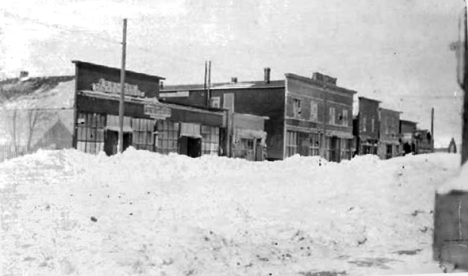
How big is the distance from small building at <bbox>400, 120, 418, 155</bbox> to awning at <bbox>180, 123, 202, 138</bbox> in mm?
1880

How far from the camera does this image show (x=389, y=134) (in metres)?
5.63

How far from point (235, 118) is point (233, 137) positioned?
0.20m

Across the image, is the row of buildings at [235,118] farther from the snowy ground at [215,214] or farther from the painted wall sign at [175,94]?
the snowy ground at [215,214]

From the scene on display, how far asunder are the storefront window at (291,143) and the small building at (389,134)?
81cm

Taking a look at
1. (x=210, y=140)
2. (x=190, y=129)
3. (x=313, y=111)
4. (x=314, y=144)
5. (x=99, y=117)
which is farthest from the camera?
(x=210, y=140)

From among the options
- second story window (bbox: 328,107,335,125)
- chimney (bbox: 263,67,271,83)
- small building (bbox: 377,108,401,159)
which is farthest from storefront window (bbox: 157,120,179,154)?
small building (bbox: 377,108,401,159)

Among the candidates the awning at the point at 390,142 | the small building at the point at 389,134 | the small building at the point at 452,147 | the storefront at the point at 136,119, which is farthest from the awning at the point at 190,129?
the small building at the point at 452,147

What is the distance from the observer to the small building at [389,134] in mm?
5453

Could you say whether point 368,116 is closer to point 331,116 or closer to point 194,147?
point 331,116

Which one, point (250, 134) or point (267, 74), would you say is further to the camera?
point (250, 134)

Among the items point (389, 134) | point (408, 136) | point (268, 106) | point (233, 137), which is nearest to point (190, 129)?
point (233, 137)

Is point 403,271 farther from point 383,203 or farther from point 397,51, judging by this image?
point 397,51

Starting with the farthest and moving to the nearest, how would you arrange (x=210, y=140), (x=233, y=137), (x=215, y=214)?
(x=210, y=140)
(x=233, y=137)
(x=215, y=214)

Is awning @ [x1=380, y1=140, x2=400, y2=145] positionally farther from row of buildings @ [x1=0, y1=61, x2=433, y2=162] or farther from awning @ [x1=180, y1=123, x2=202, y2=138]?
awning @ [x1=180, y1=123, x2=202, y2=138]
